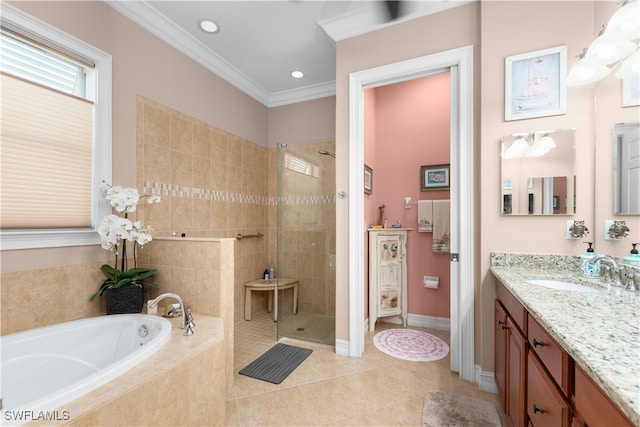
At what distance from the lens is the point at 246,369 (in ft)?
7.18

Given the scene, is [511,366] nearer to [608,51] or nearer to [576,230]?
[576,230]

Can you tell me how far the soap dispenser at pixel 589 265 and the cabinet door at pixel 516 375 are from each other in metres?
0.56

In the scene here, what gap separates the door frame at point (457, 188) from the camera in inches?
79.4

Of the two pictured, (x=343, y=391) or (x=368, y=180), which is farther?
(x=368, y=180)

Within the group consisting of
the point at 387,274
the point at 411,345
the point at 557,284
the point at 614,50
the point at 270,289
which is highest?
the point at 614,50

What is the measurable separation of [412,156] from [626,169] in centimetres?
187

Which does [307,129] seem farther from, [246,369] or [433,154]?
[246,369]

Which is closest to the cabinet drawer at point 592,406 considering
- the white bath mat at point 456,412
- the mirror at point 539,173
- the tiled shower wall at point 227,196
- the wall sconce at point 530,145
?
the white bath mat at point 456,412

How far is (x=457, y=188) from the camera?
2092 millimetres

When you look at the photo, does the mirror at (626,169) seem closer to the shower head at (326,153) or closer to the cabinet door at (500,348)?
the cabinet door at (500,348)

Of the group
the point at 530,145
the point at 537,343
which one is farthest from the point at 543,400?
the point at 530,145

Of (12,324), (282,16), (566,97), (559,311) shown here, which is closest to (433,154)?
(566,97)

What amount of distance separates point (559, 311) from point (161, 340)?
5.60 feet

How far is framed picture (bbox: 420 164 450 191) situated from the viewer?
308cm
